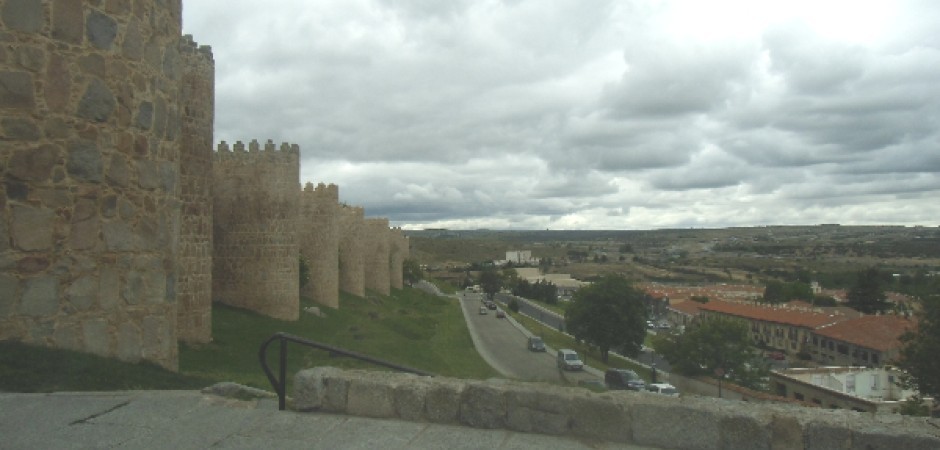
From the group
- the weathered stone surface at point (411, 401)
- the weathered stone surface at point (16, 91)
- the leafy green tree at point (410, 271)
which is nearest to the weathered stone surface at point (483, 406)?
the weathered stone surface at point (411, 401)

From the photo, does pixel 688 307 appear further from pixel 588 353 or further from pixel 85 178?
pixel 85 178

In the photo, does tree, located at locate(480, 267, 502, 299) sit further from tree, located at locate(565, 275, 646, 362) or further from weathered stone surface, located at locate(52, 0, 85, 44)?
weathered stone surface, located at locate(52, 0, 85, 44)

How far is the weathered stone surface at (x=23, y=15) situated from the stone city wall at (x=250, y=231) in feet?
52.2

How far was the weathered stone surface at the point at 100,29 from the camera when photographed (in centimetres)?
611

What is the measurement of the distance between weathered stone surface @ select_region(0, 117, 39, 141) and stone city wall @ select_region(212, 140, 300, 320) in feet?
52.2

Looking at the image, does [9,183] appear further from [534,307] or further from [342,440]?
[534,307]

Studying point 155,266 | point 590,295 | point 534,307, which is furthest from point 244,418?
point 534,307

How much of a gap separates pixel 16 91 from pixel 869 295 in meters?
86.2

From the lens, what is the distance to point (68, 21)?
5.96 metres

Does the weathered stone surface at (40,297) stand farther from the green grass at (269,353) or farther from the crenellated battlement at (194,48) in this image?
the crenellated battlement at (194,48)

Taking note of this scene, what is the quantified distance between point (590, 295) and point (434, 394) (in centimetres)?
4146

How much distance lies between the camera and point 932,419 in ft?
13.5

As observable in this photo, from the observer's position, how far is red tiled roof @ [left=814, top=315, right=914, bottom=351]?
44375 mm

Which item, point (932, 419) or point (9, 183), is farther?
point (9, 183)
